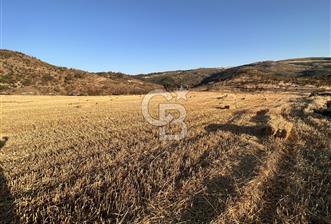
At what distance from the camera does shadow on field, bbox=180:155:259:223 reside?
4.07m

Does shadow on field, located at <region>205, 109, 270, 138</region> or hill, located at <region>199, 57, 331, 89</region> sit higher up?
shadow on field, located at <region>205, 109, 270, 138</region>

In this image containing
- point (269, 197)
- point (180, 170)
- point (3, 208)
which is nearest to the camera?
point (3, 208)

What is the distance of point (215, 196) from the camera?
183 inches

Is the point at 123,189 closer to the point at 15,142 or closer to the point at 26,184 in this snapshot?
the point at 26,184

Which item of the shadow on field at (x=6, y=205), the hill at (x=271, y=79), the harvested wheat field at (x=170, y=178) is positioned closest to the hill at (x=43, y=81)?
the hill at (x=271, y=79)

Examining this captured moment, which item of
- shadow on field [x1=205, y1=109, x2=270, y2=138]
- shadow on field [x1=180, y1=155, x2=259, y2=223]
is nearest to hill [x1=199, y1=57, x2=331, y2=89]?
shadow on field [x1=205, y1=109, x2=270, y2=138]

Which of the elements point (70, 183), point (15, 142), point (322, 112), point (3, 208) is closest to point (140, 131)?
point (15, 142)

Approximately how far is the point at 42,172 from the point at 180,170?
320cm

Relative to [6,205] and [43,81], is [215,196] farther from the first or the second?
[43,81]

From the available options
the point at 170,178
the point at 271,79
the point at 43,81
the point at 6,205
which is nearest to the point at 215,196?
the point at 170,178

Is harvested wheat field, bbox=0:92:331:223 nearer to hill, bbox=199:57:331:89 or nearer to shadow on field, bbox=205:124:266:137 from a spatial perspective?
shadow on field, bbox=205:124:266:137

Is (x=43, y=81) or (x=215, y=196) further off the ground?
(x=43, y=81)

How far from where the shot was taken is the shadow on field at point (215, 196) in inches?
160

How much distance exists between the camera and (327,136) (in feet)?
29.0
